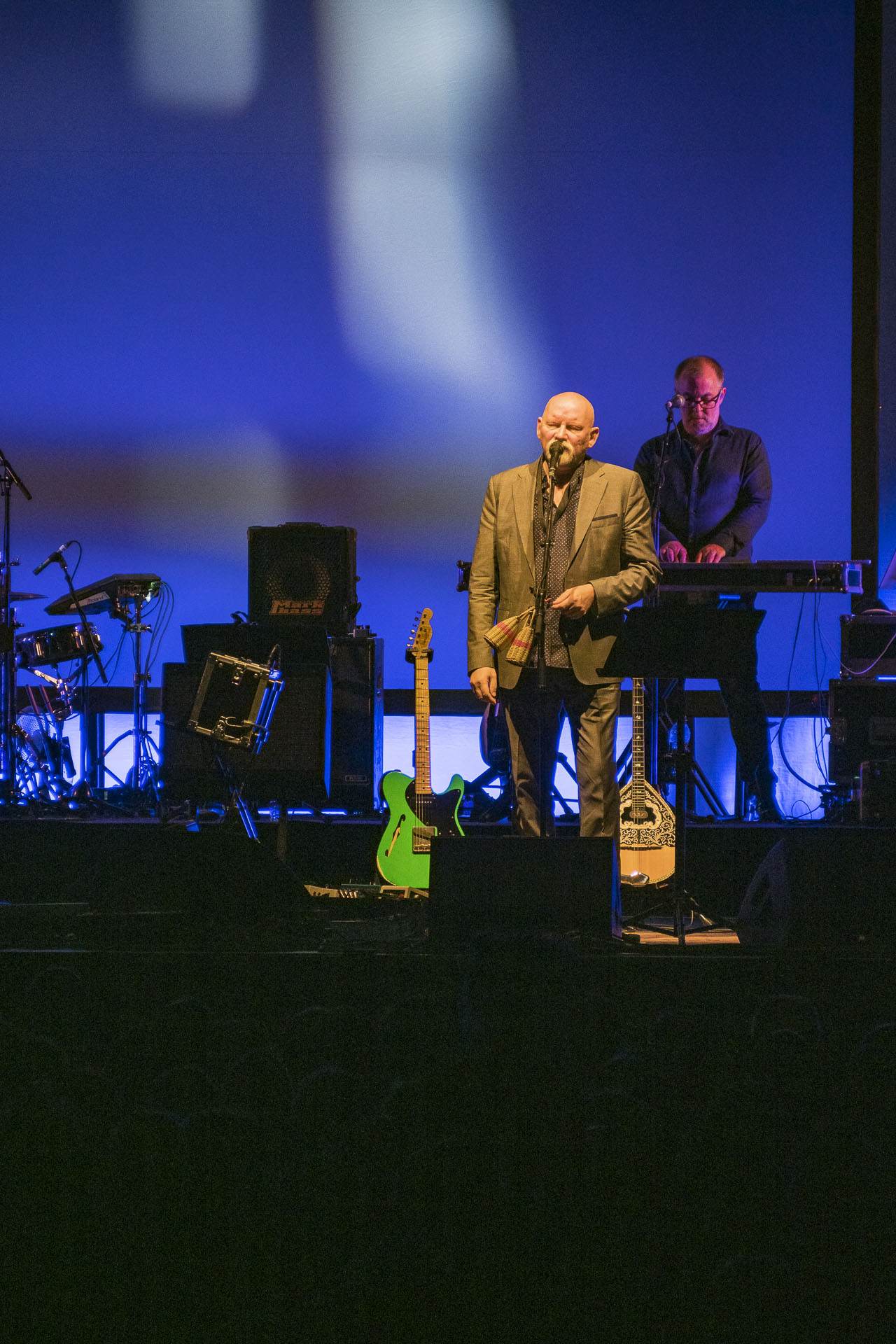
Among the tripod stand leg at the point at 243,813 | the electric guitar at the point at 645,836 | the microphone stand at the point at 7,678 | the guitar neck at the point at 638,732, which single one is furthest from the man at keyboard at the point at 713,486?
the microphone stand at the point at 7,678

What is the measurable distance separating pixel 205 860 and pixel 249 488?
3777mm

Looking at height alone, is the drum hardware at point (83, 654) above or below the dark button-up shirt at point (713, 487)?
below

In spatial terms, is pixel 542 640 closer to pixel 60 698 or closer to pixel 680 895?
pixel 680 895

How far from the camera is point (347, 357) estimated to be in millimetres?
6516

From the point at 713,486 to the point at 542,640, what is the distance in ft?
6.61

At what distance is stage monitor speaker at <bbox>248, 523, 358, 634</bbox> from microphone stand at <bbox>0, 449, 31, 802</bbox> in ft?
3.87

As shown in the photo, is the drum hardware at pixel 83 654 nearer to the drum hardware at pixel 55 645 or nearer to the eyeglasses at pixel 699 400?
the drum hardware at pixel 55 645

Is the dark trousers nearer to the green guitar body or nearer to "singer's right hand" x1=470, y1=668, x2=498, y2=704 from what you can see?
"singer's right hand" x1=470, y1=668, x2=498, y2=704

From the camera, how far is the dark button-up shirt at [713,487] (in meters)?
5.03

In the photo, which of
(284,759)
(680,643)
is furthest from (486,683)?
(284,759)

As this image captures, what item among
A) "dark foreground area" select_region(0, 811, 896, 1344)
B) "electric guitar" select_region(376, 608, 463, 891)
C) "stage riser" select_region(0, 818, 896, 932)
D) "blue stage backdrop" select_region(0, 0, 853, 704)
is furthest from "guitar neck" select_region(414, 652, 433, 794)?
"dark foreground area" select_region(0, 811, 896, 1344)

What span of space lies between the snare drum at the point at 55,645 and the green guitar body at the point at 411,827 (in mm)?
1964

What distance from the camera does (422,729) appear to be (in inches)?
Result: 184

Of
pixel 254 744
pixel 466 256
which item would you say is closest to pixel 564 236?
pixel 466 256
